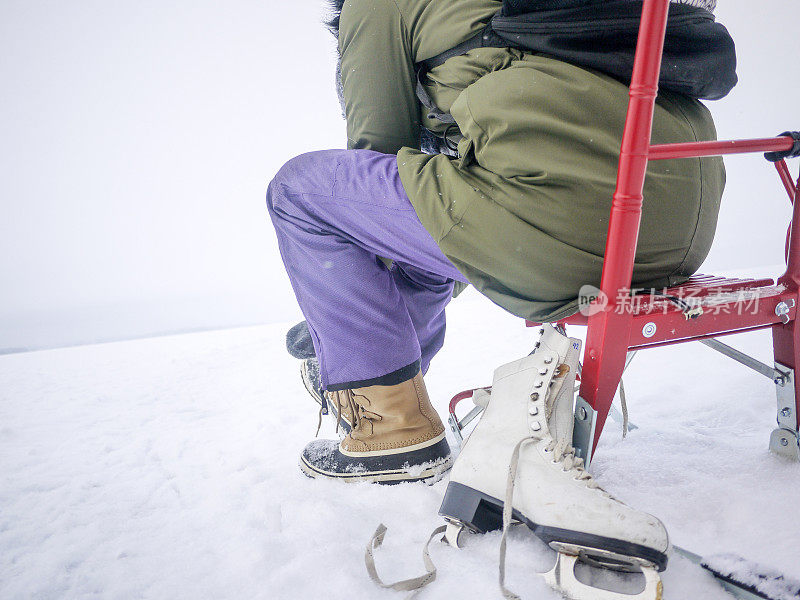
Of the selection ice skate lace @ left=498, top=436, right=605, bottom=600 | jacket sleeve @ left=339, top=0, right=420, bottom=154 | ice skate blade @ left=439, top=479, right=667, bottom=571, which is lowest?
ice skate blade @ left=439, top=479, right=667, bottom=571

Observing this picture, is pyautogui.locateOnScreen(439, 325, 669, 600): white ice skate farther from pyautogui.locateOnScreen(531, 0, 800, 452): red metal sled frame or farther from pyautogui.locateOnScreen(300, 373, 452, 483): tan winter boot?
pyautogui.locateOnScreen(300, 373, 452, 483): tan winter boot

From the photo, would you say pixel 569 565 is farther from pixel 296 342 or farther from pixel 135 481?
pixel 135 481

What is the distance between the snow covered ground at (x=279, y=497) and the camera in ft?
1.99

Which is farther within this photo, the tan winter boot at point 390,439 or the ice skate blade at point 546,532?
the tan winter boot at point 390,439

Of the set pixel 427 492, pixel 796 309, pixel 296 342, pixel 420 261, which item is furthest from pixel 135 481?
pixel 796 309

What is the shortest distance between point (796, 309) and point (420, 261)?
657 millimetres

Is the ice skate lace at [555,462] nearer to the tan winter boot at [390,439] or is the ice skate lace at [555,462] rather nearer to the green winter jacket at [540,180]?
the green winter jacket at [540,180]

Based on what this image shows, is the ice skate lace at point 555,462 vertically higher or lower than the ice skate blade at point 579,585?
higher

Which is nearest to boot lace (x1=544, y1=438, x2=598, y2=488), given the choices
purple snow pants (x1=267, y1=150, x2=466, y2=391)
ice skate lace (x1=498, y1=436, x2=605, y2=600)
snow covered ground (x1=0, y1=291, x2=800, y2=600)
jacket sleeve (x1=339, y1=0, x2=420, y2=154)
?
ice skate lace (x1=498, y1=436, x2=605, y2=600)

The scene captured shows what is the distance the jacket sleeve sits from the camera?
799 millimetres

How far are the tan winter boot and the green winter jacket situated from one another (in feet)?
1.02

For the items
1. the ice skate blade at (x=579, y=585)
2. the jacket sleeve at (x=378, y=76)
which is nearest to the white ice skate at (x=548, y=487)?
the ice skate blade at (x=579, y=585)

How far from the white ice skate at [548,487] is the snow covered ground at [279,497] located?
0.16 feet

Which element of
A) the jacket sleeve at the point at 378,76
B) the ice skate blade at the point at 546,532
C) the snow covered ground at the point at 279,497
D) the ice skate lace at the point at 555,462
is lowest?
the snow covered ground at the point at 279,497
